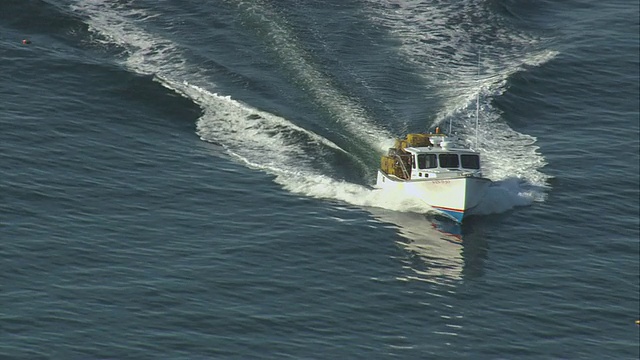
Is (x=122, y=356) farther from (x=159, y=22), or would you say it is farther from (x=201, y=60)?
(x=159, y=22)

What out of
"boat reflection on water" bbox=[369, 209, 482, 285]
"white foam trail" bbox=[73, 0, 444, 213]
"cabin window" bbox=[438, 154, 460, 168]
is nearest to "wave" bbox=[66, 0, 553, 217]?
"white foam trail" bbox=[73, 0, 444, 213]

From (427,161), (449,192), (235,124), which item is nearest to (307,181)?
(427,161)

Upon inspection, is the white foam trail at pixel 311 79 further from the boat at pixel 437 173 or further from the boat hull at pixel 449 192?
the boat hull at pixel 449 192

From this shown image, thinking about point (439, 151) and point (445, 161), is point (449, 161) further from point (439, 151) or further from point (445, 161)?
point (439, 151)

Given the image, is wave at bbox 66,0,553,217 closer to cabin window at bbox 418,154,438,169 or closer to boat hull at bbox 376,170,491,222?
boat hull at bbox 376,170,491,222

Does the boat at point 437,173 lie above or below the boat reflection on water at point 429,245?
above

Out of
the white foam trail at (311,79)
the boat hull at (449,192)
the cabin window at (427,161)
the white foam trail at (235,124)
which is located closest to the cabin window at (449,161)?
the cabin window at (427,161)

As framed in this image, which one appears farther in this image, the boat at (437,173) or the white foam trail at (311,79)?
the white foam trail at (311,79)
